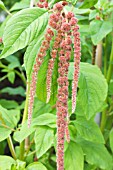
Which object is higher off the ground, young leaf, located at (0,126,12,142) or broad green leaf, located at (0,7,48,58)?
broad green leaf, located at (0,7,48,58)

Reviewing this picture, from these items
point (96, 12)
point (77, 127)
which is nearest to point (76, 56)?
point (77, 127)

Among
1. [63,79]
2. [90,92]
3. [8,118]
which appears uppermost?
[63,79]

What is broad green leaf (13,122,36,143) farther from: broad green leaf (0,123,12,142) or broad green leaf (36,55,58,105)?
broad green leaf (36,55,58,105)

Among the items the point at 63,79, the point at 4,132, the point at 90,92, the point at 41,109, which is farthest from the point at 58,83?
the point at 41,109

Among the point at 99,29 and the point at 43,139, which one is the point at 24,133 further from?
the point at 99,29

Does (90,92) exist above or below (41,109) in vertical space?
above

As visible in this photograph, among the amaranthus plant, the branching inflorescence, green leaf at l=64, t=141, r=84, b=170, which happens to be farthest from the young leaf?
the branching inflorescence
